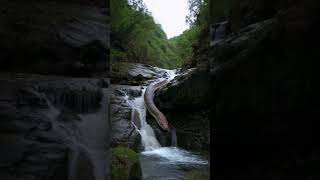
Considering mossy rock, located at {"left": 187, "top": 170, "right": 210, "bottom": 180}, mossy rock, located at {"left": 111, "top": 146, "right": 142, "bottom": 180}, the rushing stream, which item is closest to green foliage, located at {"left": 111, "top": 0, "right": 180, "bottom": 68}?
the rushing stream

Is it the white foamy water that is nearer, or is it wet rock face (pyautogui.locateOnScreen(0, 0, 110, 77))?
wet rock face (pyautogui.locateOnScreen(0, 0, 110, 77))

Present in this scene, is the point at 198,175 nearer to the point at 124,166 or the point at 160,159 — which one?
the point at 160,159

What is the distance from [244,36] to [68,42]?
1.04m

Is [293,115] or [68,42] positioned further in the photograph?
[68,42]

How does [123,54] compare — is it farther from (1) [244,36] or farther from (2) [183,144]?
(1) [244,36]

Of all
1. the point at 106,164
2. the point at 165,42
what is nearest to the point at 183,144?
the point at 106,164

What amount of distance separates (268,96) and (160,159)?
601cm

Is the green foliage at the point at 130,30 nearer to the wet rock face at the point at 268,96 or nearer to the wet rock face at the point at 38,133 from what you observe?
the wet rock face at the point at 38,133

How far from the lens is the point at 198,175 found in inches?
256

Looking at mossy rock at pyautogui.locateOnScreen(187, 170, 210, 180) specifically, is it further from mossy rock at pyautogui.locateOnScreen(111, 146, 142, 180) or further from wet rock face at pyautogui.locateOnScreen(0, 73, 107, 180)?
wet rock face at pyautogui.locateOnScreen(0, 73, 107, 180)

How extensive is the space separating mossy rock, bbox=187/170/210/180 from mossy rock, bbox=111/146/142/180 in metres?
1.63

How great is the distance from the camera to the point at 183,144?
9.17 metres

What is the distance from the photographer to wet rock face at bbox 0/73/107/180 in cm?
205

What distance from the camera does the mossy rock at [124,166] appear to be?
469 cm
